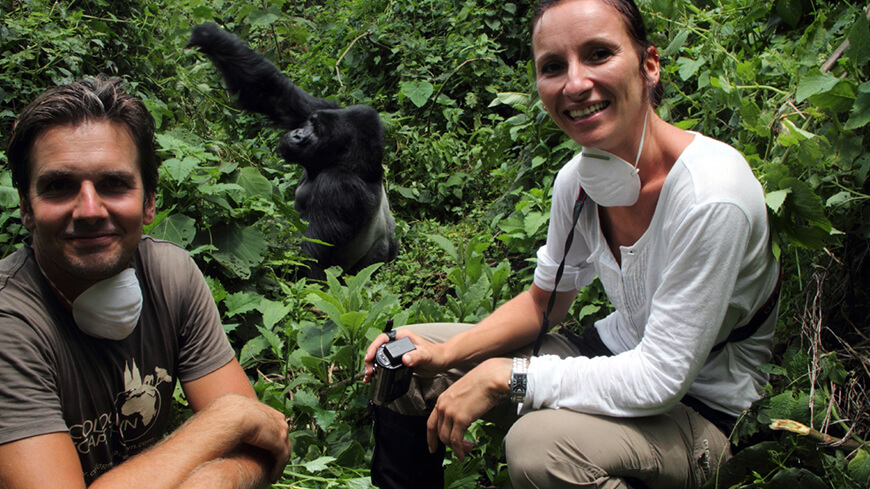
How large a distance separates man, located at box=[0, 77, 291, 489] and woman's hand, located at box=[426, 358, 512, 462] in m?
0.35

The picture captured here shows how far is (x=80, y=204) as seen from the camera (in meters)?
1.26

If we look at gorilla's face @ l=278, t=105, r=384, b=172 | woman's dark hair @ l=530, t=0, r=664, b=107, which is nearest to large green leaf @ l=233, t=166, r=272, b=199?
gorilla's face @ l=278, t=105, r=384, b=172

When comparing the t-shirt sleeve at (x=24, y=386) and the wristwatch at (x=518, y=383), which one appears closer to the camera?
the t-shirt sleeve at (x=24, y=386)

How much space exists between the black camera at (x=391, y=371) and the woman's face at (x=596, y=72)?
0.63 meters

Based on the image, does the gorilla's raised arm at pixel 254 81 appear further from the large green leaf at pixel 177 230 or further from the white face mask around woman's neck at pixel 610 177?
the white face mask around woman's neck at pixel 610 177

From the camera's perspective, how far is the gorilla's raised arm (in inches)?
180

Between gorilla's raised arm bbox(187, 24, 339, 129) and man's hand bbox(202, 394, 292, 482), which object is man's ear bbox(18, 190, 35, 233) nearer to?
man's hand bbox(202, 394, 292, 482)

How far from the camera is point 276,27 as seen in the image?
6.42 meters

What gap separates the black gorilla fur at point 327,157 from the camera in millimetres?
4438

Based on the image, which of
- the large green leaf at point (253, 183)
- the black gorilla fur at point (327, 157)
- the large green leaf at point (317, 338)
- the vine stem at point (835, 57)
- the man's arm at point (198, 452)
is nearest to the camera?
the man's arm at point (198, 452)

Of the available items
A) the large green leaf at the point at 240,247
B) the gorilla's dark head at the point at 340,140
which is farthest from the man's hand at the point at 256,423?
the gorilla's dark head at the point at 340,140

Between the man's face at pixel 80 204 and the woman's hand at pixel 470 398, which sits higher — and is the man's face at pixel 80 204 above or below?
above

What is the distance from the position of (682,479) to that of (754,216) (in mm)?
567

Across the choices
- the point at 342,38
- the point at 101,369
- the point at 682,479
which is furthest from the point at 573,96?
the point at 342,38
